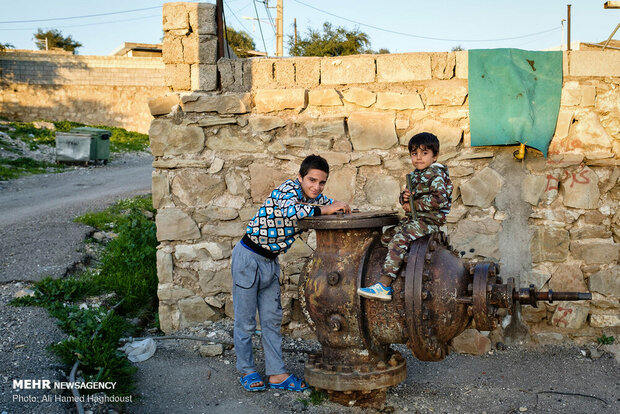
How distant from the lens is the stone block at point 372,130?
5074mm

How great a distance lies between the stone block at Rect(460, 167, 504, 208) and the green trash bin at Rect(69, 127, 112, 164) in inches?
503

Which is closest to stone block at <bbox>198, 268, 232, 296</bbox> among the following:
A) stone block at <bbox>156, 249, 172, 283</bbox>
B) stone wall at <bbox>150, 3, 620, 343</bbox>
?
stone wall at <bbox>150, 3, 620, 343</bbox>

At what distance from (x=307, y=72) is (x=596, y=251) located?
9.81 feet

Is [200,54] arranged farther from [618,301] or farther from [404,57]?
[618,301]

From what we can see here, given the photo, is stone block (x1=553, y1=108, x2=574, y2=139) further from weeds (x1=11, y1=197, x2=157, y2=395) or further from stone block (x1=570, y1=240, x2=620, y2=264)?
weeds (x1=11, y1=197, x2=157, y2=395)

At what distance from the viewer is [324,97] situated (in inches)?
203

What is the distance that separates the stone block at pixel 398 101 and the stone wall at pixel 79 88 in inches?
802

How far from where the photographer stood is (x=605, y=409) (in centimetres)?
399

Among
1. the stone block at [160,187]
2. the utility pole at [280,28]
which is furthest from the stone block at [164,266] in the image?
the utility pole at [280,28]

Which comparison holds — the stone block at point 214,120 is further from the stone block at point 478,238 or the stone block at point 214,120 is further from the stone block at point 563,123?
the stone block at point 563,123

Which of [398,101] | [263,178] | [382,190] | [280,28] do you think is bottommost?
[382,190]

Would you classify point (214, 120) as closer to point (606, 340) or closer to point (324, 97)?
point (324, 97)

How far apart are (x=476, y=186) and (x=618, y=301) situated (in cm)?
157

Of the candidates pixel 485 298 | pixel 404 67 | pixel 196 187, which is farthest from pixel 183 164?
pixel 485 298
